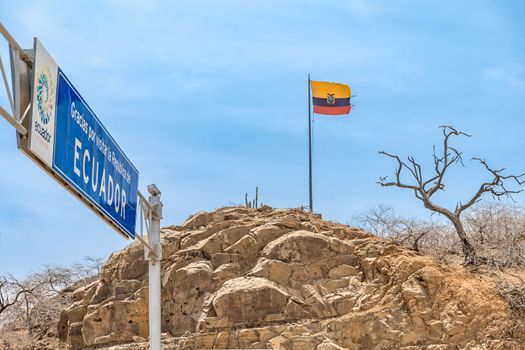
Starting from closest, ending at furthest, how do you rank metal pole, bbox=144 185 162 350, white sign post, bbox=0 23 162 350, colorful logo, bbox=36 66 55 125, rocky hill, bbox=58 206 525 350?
white sign post, bbox=0 23 162 350
colorful logo, bbox=36 66 55 125
metal pole, bbox=144 185 162 350
rocky hill, bbox=58 206 525 350

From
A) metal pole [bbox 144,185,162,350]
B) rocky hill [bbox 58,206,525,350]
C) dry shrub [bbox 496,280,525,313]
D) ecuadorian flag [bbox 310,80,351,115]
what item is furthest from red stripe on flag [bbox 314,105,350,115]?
metal pole [bbox 144,185,162,350]

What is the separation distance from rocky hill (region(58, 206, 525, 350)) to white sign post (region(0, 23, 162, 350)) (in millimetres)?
11342

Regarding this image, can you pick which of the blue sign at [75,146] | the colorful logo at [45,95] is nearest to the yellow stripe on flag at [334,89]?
the blue sign at [75,146]

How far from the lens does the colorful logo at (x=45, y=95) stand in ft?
32.0

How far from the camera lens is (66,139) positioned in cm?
1053

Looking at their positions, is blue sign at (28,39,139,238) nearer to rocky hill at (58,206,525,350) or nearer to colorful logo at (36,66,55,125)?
colorful logo at (36,66,55,125)

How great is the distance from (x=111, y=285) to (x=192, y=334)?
3.84 m

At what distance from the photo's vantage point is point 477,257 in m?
27.2

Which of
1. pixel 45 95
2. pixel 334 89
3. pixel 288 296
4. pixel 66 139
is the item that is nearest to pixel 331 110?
pixel 334 89

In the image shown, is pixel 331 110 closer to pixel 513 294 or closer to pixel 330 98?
pixel 330 98

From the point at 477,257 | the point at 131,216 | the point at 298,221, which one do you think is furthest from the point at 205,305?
the point at 131,216

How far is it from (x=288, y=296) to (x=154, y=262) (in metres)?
9.45

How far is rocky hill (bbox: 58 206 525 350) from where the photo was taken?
24.1 meters

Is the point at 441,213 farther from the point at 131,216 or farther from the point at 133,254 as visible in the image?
the point at 131,216
